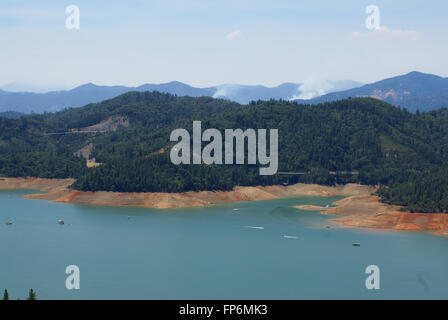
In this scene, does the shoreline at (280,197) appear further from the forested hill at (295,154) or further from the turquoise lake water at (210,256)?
the turquoise lake water at (210,256)

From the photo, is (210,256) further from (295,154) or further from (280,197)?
(295,154)

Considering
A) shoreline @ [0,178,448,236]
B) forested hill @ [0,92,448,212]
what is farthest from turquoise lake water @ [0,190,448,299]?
forested hill @ [0,92,448,212]

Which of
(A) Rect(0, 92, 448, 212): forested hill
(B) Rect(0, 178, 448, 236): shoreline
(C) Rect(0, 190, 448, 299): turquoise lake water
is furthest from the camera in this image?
(A) Rect(0, 92, 448, 212): forested hill

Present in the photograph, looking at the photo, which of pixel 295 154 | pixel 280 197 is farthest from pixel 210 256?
pixel 295 154

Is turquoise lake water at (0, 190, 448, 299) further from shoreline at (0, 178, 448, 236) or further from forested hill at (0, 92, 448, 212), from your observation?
forested hill at (0, 92, 448, 212)
